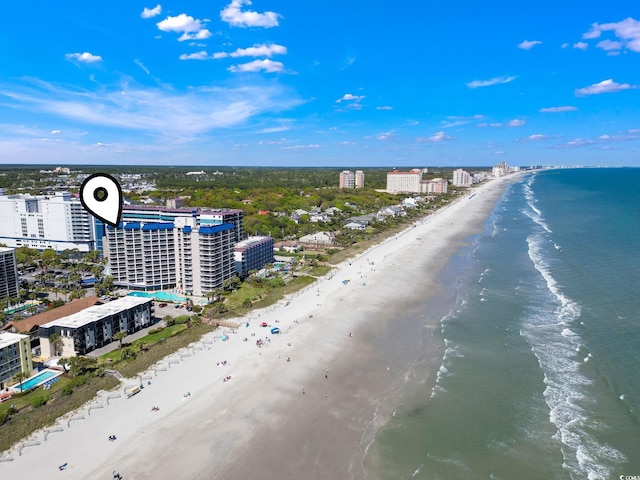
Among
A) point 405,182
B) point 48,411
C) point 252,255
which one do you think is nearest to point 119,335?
point 48,411

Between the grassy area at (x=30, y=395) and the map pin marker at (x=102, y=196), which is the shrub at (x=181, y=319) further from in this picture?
the map pin marker at (x=102, y=196)

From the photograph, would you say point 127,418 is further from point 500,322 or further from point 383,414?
point 500,322

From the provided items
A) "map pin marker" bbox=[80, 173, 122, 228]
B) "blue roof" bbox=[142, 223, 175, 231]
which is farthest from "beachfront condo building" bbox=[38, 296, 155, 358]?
"map pin marker" bbox=[80, 173, 122, 228]

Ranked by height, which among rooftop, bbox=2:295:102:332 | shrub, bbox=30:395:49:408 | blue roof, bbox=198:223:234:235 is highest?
blue roof, bbox=198:223:234:235

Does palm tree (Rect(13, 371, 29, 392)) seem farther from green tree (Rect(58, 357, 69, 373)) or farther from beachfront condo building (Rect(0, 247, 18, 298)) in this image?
beachfront condo building (Rect(0, 247, 18, 298))

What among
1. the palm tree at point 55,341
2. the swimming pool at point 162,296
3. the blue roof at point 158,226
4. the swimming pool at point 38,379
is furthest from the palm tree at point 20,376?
the blue roof at point 158,226
